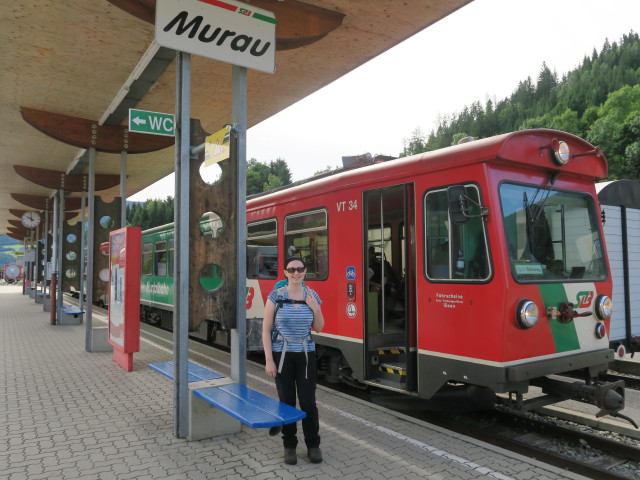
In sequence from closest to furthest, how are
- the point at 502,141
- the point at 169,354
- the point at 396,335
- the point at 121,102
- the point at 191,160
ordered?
the point at 502,141 → the point at 191,160 → the point at 396,335 → the point at 121,102 → the point at 169,354

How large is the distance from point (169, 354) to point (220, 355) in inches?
36.0

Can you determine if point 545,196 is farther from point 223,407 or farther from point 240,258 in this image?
point 223,407

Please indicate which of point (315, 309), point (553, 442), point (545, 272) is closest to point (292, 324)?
point (315, 309)

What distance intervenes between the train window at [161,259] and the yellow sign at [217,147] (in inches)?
336

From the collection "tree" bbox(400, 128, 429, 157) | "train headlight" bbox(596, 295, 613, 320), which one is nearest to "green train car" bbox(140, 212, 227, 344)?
"train headlight" bbox(596, 295, 613, 320)

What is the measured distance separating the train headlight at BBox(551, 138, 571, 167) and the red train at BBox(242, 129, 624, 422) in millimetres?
16

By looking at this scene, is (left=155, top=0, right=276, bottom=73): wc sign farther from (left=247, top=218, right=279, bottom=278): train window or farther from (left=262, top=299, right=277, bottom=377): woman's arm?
(left=247, top=218, right=279, bottom=278): train window

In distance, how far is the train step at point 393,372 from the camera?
17.9 feet

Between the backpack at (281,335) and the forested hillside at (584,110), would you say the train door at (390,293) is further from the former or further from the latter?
the forested hillside at (584,110)

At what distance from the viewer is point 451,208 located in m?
4.70

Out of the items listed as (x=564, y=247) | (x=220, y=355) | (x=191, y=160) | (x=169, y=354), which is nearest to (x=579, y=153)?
(x=564, y=247)

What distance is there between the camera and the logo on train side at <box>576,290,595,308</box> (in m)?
5.11

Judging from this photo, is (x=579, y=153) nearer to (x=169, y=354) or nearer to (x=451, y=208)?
(x=451, y=208)

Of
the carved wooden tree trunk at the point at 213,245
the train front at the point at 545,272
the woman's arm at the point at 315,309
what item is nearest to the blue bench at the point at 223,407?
the carved wooden tree trunk at the point at 213,245
